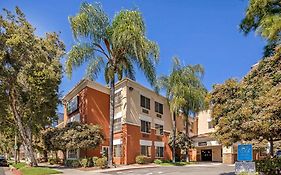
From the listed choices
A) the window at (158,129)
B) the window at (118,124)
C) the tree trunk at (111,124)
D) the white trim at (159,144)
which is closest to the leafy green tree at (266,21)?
the tree trunk at (111,124)

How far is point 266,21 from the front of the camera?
14039 millimetres

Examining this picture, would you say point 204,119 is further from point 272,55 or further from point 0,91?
point 272,55

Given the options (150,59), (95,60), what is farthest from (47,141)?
(150,59)

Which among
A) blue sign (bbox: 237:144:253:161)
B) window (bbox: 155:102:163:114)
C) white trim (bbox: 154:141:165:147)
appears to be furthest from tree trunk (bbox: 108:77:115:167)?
blue sign (bbox: 237:144:253:161)

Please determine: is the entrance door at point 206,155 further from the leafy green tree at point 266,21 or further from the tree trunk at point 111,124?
the leafy green tree at point 266,21

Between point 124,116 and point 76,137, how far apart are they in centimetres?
695

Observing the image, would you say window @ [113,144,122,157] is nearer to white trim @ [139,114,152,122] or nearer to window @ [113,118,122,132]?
window @ [113,118,122,132]

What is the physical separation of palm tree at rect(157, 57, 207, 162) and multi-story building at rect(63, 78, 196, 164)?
3.27 meters

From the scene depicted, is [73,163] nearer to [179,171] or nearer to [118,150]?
[118,150]

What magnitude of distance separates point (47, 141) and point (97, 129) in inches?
232

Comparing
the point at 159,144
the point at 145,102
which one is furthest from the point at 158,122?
the point at 145,102

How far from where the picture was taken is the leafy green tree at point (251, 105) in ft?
51.5

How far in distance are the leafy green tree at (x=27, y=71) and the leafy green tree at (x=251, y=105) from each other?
17.8 metres

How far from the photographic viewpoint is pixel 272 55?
17.0 m
